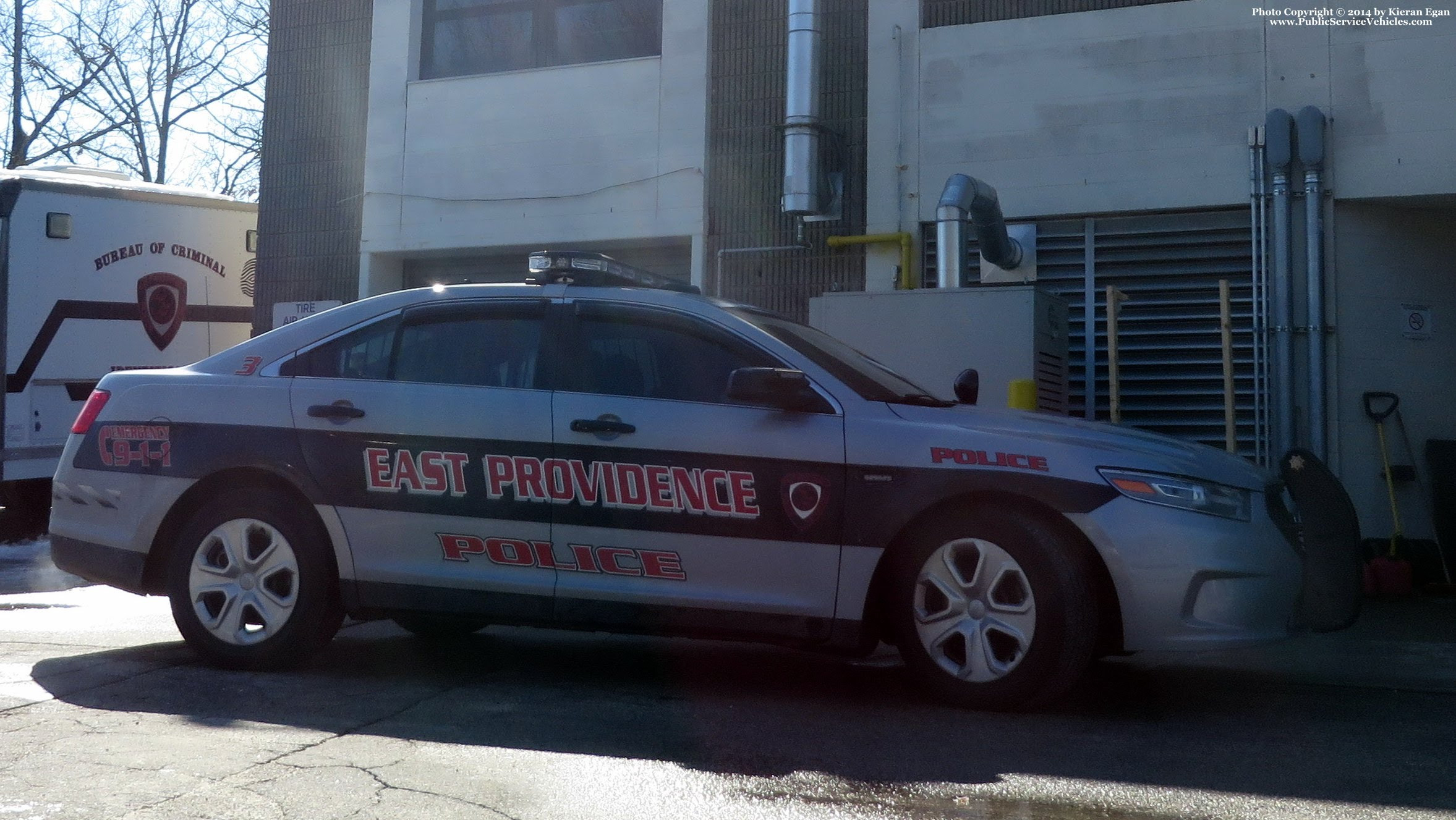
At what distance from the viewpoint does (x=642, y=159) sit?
39.5 feet

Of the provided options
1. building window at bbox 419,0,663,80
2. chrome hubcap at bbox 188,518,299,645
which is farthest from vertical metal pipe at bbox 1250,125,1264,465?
chrome hubcap at bbox 188,518,299,645

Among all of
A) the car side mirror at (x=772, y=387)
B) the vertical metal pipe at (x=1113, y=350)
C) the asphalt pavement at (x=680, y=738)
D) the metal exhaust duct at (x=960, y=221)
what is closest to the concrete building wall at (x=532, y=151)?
the metal exhaust duct at (x=960, y=221)

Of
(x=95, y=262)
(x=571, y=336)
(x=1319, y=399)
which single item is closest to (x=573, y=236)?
(x=95, y=262)

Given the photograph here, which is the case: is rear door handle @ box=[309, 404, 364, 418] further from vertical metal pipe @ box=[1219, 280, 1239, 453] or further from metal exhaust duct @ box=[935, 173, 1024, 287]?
vertical metal pipe @ box=[1219, 280, 1239, 453]

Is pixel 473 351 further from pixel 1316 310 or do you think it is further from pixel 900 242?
pixel 1316 310

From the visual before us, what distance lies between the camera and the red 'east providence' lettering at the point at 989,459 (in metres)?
4.93

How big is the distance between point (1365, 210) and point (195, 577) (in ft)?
26.7

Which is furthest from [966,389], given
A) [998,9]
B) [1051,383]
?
[998,9]

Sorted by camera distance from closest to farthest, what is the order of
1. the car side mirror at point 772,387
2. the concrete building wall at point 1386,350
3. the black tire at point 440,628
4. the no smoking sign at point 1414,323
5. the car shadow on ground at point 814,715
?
the car shadow on ground at point 814,715 < the car side mirror at point 772,387 < the black tire at point 440,628 < the concrete building wall at point 1386,350 < the no smoking sign at point 1414,323

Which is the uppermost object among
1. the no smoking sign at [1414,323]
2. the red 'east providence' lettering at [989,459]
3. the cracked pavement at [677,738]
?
the no smoking sign at [1414,323]

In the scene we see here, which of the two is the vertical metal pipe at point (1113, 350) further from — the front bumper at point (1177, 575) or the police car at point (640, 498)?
the front bumper at point (1177, 575)

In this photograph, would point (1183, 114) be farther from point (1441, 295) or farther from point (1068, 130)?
point (1441, 295)

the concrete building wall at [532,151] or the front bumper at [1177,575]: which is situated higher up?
the concrete building wall at [532,151]

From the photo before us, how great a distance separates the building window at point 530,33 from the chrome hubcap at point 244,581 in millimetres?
7486
